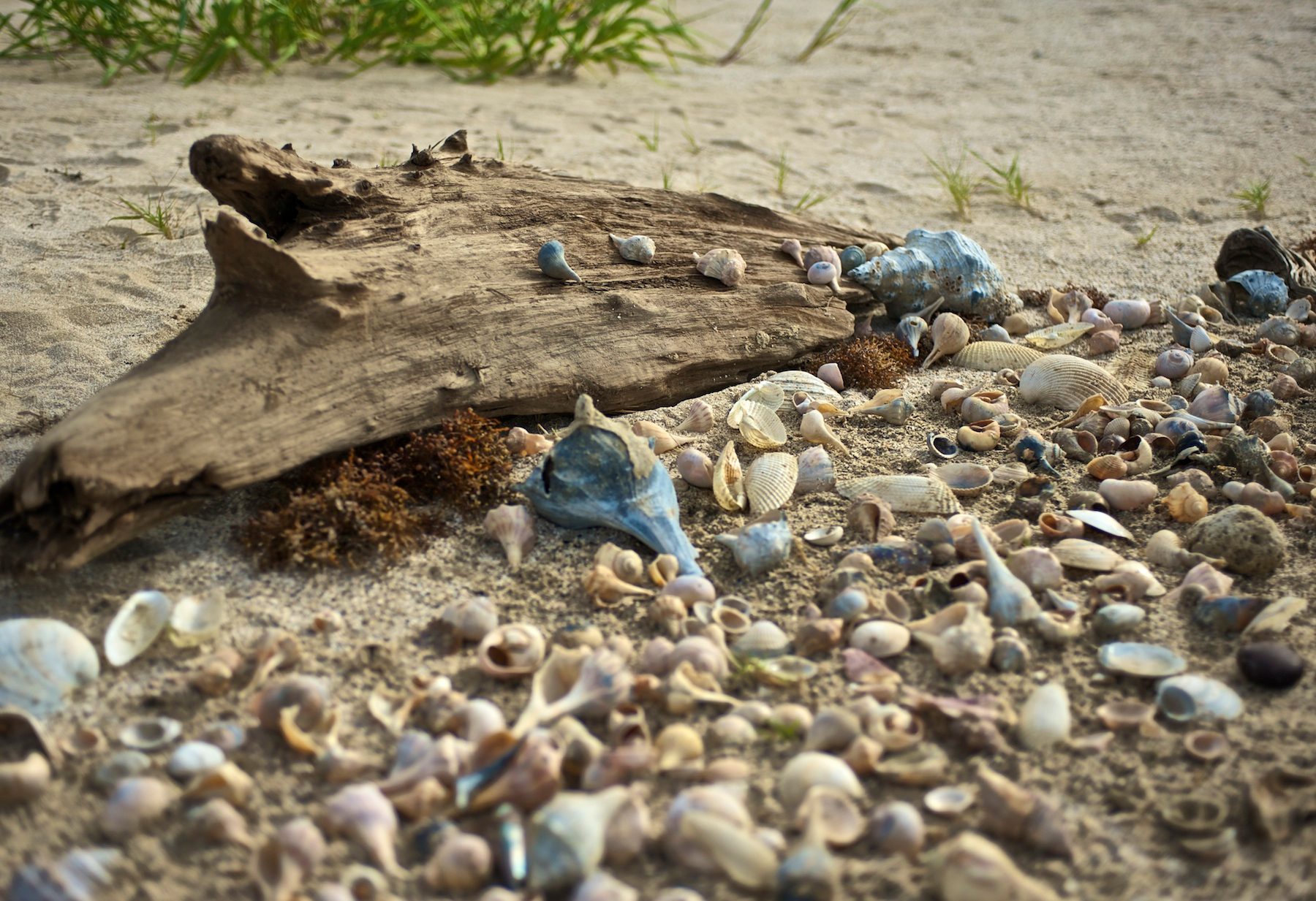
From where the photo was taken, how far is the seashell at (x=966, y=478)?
317cm

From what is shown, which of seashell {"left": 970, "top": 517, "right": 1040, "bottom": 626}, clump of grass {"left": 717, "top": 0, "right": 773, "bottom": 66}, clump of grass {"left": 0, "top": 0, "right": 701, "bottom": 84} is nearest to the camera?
seashell {"left": 970, "top": 517, "right": 1040, "bottom": 626}

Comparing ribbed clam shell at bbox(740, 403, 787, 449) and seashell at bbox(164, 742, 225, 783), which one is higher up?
ribbed clam shell at bbox(740, 403, 787, 449)

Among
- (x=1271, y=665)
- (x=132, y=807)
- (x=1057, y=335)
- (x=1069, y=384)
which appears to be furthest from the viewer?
(x=1057, y=335)

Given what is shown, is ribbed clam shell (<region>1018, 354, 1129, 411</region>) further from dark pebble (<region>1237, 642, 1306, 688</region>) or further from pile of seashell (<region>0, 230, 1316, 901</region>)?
dark pebble (<region>1237, 642, 1306, 688</region>)

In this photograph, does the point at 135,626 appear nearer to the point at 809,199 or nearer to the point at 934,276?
the point at 934,276

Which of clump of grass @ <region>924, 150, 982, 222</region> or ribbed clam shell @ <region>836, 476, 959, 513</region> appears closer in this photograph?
ribbed clam shell @ <region>836, 476, 959, 513</region>

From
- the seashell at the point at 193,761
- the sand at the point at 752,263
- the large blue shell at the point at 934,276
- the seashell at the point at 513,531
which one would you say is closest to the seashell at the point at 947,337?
the large blue shell at the point at 934,276

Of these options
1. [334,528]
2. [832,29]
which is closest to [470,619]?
[334,528]

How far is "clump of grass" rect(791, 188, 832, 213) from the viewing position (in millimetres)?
5034

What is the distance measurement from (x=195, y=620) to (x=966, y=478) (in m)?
2.22

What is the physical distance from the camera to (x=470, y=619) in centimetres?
248

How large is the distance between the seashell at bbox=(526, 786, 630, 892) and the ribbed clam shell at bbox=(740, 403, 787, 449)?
5.47 ft

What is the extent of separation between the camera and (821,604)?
8.72 feet

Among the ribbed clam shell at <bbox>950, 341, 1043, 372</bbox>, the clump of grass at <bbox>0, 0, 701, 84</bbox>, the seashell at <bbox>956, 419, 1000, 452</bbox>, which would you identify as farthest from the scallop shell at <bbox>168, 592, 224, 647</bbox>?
the clump of grass at <bbox>0, 0, 701, 84</bbox>
